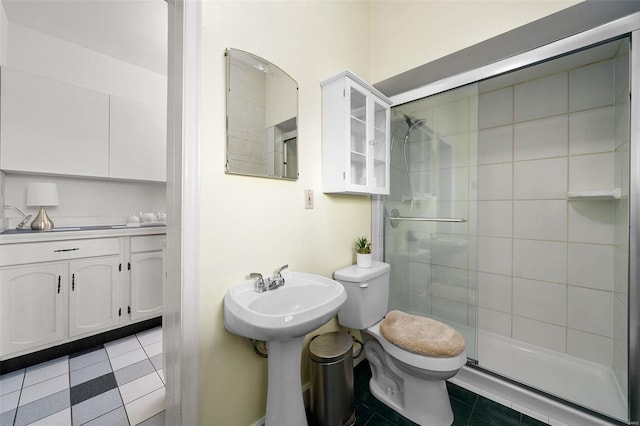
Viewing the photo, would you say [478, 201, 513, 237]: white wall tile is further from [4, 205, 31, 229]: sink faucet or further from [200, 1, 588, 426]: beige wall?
[4, 205, 31, 229]: sink faucet

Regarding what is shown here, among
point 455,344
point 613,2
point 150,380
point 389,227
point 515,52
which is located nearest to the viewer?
point 613,2

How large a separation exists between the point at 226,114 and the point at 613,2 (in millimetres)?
1818

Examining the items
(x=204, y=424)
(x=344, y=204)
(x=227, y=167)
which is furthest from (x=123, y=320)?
(x=344, y=204)

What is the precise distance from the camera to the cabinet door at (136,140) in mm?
2301

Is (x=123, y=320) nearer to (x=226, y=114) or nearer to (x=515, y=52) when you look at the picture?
(x=226, y=114)

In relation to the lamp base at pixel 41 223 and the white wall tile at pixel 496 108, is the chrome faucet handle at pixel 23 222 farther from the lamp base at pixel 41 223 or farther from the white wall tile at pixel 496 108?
the white wall tile at pixel 496 108

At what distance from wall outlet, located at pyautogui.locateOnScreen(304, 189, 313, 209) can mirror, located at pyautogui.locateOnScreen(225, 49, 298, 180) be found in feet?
0.41

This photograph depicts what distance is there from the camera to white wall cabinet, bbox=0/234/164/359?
5.46ft

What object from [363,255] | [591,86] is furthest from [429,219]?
[591,86]

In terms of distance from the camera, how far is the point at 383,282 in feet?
5.46

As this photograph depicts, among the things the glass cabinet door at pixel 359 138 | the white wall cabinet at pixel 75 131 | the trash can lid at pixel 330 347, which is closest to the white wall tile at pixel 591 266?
the glass cabinet door at pixel 359 138

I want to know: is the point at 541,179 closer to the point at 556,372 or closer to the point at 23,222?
the point at 556,372

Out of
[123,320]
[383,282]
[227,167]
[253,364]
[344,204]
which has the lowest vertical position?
[123,320]

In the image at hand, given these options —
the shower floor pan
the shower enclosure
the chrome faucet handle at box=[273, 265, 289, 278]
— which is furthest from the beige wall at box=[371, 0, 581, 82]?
the shower floor pan
